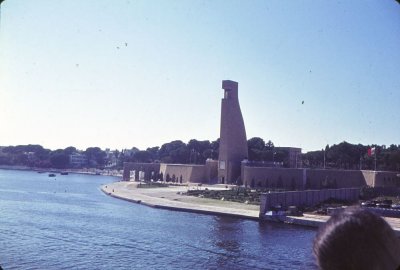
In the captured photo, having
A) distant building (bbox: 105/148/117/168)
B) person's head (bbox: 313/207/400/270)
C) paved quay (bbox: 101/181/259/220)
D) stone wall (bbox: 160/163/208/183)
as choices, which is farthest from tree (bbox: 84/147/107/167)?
person's head (bbox: 313/207/400/270)

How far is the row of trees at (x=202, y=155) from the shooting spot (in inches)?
2525

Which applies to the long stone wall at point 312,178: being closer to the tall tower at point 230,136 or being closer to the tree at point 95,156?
the tall tower at point 230,136

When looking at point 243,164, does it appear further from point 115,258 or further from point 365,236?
point 365,236

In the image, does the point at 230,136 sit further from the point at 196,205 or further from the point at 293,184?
the point at 196,205

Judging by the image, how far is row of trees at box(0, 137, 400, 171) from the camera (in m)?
64.1

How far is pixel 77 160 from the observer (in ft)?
409

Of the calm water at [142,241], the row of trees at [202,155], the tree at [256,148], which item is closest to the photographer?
the calm water at [142,241]

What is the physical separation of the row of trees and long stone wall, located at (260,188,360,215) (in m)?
17.8

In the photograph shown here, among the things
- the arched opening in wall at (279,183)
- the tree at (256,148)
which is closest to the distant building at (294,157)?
the tree at (256,148)

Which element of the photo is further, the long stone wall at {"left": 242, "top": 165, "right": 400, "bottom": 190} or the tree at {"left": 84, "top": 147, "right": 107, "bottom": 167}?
the tree at {"left": 84, "top": 147, "right": 107, "bottom": 167}

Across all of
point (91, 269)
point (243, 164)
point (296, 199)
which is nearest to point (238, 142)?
point (243, 164)

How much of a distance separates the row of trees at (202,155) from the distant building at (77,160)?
39.6 inches

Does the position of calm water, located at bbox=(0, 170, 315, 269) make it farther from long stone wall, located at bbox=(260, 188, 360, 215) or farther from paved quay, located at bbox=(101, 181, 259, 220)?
long stone wall, located at bbox=(260, 188, 360, 215)

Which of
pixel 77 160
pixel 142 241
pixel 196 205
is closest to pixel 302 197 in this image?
pixel 196 205
